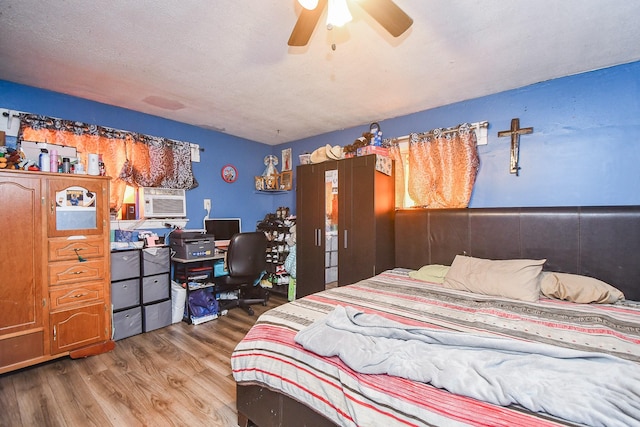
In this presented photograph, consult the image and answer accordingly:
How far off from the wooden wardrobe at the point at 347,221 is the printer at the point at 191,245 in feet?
3.85

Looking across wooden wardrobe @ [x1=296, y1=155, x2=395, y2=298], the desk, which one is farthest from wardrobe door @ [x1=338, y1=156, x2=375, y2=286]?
the desk

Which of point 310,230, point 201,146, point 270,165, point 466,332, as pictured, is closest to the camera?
point 466,332

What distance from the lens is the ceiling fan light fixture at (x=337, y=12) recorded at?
1339 millimetres

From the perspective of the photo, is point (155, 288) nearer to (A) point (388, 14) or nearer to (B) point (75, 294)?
(B) point (75, 294)

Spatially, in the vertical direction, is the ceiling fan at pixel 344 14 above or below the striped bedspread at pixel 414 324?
above

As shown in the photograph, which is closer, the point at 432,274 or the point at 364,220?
Result: the point at 432,274

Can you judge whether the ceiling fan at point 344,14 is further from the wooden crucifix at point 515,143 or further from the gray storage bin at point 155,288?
the gray storage bin at point 155,288

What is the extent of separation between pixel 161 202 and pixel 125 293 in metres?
1.19

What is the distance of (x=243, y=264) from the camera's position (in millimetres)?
3521

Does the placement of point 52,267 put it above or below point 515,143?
below

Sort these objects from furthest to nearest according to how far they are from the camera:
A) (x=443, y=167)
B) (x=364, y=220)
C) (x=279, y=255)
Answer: (x=279, y=255), (x=364, y=220), (x=443, y=167)

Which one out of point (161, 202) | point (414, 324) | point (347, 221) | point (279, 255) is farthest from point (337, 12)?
→ point (279, 255)

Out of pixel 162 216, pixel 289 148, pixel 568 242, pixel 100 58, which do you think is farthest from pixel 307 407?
pixel 289 148

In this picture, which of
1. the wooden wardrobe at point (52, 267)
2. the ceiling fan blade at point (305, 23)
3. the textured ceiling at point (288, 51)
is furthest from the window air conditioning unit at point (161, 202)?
the ceiling fan blade at point (305, 23)
